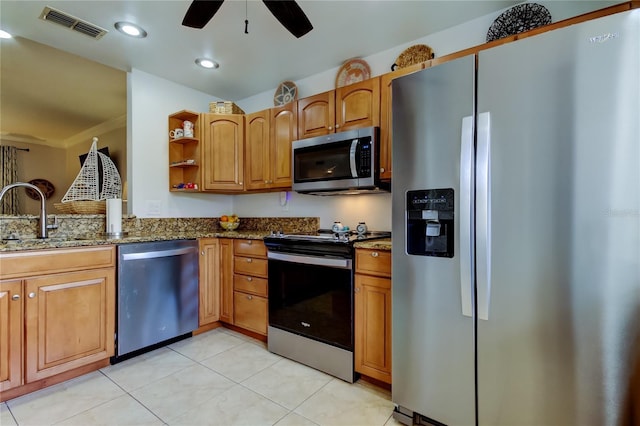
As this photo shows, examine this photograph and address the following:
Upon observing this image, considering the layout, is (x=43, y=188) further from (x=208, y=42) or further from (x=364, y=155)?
(x=364, y=155)

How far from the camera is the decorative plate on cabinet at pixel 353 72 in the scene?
2654mm

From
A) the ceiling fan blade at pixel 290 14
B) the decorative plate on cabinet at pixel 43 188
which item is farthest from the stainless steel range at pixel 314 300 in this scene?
the decorative plate on cabinet at pixel 43 188

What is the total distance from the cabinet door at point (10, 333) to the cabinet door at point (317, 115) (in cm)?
217

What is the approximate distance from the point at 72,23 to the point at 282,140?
Answer: 1.70m

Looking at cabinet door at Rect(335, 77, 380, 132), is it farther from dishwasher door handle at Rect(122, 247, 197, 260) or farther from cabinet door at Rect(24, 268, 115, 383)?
cabinet door at Rect(24, 268, 115, 383)

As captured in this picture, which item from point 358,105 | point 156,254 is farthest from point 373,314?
point 156,254

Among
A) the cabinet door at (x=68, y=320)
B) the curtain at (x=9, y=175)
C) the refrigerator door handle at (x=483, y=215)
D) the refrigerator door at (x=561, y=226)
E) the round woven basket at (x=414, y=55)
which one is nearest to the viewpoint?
the refrigerator door at (x=561, y=226)

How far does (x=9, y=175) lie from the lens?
5504 mm

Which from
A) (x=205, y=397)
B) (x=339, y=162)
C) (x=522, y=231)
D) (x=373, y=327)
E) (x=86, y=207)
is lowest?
(x=205, y=397)

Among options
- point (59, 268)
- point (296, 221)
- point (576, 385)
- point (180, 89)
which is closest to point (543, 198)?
point (576, 385)

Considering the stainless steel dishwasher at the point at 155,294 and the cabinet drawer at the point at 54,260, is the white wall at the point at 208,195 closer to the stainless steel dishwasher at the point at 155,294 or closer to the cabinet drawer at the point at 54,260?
the stainless steel dishwasher at the point at 155,294

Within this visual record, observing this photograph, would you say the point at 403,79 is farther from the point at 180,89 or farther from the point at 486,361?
the point at 180,89

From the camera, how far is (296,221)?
309 centimetres

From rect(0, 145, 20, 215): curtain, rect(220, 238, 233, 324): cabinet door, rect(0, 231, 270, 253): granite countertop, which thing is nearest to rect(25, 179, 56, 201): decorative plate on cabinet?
rect(0, 145, 20, 215): curtain
